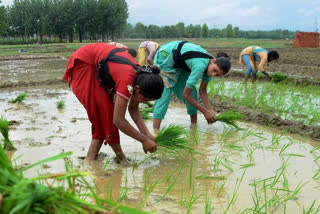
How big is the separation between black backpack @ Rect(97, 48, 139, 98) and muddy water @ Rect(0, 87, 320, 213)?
77 centimetres

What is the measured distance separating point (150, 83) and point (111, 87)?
588 millimetres

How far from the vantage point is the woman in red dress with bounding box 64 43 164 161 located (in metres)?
2.60

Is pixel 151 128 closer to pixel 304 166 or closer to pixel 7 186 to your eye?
pixel 304 166

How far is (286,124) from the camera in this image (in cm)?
491

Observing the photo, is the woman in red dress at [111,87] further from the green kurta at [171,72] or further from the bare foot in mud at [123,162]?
the green kurta at [171,72]

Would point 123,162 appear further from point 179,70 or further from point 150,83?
point 179,70

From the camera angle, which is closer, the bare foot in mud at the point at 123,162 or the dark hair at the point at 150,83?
the dark hair at the point at 150,83

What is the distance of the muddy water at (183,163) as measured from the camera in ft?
8.59

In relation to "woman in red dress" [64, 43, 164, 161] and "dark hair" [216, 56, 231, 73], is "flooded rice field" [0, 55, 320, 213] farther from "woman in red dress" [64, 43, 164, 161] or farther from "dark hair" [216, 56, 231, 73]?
"dark hair" [216, 56, 231, 73]

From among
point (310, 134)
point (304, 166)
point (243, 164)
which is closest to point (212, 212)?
point (243, 164)

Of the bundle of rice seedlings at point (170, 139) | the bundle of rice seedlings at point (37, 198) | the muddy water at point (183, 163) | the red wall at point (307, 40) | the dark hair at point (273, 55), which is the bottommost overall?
the muddy water at point (183, 163)

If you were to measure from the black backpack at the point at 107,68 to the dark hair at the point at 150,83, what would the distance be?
0.60ft

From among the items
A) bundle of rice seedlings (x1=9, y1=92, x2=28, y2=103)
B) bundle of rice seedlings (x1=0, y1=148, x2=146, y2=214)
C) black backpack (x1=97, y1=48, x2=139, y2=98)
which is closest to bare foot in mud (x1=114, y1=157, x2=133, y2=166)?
black backpack (x1=97, y1=48, x2=139, y2=98)

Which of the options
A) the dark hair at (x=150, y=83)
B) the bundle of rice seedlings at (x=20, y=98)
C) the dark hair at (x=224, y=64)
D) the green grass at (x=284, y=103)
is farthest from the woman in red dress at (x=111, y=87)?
the bundle of rice seedlings at (x=20, y=98)
